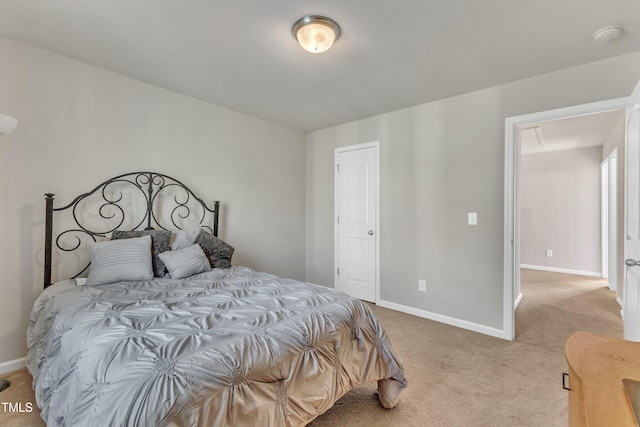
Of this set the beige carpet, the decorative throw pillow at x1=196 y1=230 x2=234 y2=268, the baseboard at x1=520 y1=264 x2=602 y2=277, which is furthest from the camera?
the baseboard at x1=520 y1=264 x2=602 y2=277

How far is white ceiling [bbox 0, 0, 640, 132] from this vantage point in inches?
69.7

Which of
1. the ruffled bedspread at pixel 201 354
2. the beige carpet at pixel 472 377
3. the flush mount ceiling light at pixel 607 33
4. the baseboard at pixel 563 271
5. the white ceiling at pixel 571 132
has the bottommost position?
the beige carpet at pixel 472 377

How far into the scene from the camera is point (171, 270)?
236 cm

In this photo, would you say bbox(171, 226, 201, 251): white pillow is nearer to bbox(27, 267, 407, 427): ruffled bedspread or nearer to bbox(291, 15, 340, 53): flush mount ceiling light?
bbox(27, 267, 407, 427): ruffled bedspread

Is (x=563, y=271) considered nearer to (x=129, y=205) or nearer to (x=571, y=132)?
(x=571, y=132)

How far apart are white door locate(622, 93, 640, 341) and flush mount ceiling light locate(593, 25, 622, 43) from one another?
16.5 inches

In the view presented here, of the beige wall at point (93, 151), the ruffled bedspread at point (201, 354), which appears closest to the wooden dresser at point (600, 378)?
the ruffled bedspread at point (201, 354)

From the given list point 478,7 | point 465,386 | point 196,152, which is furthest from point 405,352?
point 196,152

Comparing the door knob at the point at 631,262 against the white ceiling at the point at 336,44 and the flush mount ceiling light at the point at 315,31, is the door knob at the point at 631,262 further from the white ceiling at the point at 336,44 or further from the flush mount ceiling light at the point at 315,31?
the flush mount ceiling light at the point at 315,31

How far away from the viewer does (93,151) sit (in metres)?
2.50

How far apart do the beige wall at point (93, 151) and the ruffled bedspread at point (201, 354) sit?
0.51 m

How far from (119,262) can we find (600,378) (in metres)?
2.64

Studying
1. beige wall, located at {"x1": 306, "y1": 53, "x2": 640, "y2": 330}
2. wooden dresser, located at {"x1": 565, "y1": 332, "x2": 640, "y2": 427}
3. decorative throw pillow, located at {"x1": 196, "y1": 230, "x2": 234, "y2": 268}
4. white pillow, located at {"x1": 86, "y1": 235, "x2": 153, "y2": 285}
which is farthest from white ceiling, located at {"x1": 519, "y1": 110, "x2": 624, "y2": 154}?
white pillow, located at {"x1": 86, "y1": 235, "x2": 153, "y2": 285}

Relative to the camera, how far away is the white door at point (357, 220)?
12.5ft
